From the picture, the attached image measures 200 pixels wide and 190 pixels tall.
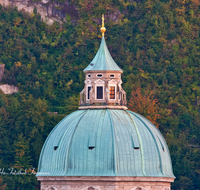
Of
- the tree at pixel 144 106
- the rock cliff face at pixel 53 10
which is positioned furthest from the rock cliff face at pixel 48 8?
the tree at pixel 144 106

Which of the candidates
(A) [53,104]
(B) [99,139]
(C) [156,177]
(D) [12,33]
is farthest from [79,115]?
(D) [12,33]

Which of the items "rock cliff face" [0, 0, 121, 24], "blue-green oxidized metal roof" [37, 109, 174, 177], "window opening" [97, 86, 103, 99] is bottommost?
"blue-green oxidized metal roof" [37, 109, 174, 177]

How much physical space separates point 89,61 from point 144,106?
59.6ft

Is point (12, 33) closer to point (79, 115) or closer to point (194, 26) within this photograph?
point (194, 26)

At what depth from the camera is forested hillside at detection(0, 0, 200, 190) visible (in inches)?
4375

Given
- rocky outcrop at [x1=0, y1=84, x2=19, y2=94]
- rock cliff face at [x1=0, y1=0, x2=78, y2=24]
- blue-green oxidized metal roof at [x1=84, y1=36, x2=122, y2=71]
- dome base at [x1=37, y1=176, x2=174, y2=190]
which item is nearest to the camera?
dome base at [x1=37, y1=176, x2=174, y2=190]

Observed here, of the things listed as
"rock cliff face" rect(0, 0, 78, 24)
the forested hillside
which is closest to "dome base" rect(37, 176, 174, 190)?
the forested hillside

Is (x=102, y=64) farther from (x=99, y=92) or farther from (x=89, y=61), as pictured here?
(x=89, y=61)

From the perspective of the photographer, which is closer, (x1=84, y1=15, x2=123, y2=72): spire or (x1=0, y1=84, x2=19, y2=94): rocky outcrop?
(x1=84, y1=15, x2=123, y2=72): spire

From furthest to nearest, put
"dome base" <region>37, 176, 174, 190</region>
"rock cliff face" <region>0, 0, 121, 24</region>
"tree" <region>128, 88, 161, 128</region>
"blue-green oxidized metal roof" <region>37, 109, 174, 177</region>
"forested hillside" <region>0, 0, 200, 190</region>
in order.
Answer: "rock cliff face" <region>0, 0, 121, 24</region>
"tree" <region>128, 88, 161, 128</region>
"forested hillside" <region>0, 0, 200, 190</region>
"blue-green oxidized metal roof" <region>37, 109, 174, 177</region>
"dome base" <region>37, 176, 174, 190</region>

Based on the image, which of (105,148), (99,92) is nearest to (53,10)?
(99,92)

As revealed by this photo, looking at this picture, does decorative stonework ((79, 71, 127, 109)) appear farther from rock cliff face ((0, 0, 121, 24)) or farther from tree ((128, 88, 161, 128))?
rock cliff face ((0, 0, 121, 24))

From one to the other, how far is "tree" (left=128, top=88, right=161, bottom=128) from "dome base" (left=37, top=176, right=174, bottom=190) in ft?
100

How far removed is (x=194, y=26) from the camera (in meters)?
133
